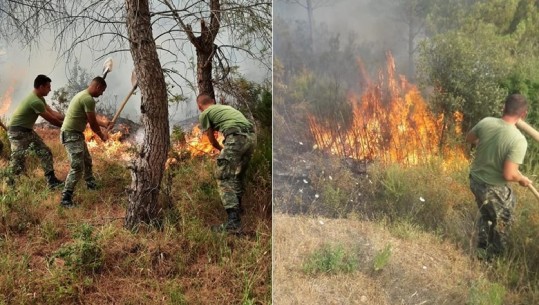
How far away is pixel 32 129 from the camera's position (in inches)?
225

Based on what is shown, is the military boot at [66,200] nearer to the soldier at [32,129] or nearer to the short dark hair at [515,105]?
the soldier at [32,129]

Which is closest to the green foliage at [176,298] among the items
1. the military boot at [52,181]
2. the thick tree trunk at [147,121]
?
the thick tree trunk at [147,121]

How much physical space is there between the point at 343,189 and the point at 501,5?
130 cm

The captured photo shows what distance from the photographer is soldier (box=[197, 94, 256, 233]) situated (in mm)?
4832

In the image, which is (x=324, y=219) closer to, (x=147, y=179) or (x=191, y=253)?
(x=191, y=253)

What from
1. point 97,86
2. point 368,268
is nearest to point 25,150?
point 97,86

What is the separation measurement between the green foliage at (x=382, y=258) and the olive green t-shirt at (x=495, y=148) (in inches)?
26.2

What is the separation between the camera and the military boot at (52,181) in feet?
18.1

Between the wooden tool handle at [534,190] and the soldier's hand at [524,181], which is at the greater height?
the soldier's hand at [524,181]

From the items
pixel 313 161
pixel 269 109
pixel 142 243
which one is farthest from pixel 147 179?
pixel 313 161

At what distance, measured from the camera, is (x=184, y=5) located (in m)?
5.20

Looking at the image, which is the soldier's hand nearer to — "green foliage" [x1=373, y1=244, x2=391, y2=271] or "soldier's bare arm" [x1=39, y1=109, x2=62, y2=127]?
"green foliage" [x1=373, y1=244, x2=391, y2=271]

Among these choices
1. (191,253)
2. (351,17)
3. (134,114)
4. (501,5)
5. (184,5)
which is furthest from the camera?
(134,114)

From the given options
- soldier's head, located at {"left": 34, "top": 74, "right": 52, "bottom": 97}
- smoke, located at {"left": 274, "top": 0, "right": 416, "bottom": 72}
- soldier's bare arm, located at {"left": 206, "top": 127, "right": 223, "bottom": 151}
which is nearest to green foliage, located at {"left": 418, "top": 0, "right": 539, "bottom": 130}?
smoke, located at {"left": 274, "top": 0, "right": 416, "bottom": 72}
